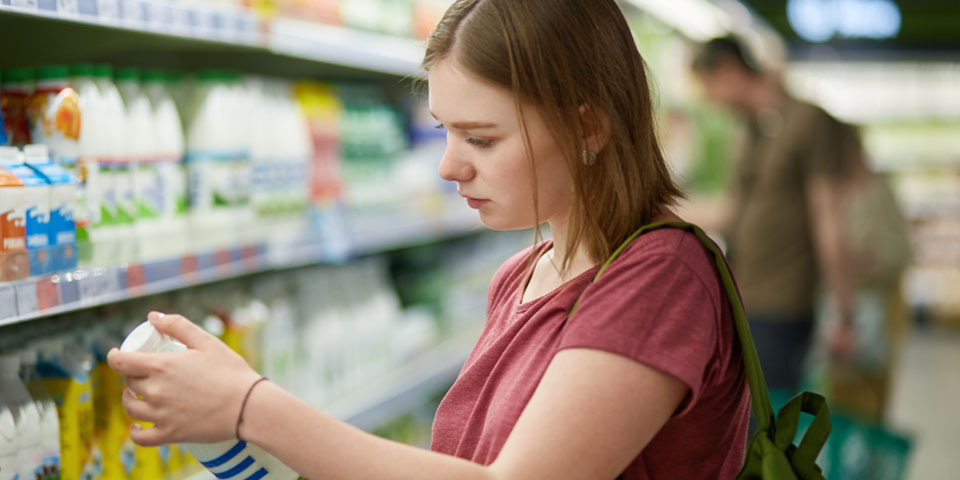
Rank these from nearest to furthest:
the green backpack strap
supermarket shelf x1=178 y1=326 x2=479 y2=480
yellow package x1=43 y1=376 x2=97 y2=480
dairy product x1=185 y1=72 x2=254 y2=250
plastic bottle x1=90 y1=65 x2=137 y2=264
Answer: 1. the green backpack strap
2. yellow package x1=43 y1=376 x2=97 y2=480
3. plastic bottle x1=90 y1=65 x2=137 y2=264
4. dairy product x1=185 y1=72 x2=254 y2=250
5. supermarket shelf x1=178 y1=326 x2=479 y2=480

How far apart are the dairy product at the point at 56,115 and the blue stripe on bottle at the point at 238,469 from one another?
704 millimetres

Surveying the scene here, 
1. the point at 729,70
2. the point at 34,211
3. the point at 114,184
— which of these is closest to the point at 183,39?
the point at 114,184

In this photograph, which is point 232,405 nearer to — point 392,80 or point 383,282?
point 383,282

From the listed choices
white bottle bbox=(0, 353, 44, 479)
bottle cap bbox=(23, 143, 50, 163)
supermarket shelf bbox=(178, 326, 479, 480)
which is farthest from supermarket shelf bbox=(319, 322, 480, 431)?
bottle cap bbox=(23, 143, 50, 163)

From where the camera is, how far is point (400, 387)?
2770mm

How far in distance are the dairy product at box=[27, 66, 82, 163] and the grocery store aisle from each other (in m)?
3.48

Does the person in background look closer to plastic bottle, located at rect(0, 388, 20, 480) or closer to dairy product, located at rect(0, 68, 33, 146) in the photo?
dairy product, located at rect(0, 68, 33, 146)

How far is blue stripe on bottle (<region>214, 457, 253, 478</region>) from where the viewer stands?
3.63 ft

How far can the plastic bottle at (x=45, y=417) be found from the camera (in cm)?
143

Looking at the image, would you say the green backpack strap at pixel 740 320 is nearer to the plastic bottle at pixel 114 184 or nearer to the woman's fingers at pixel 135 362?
the woman's fingers at pixel 135 362

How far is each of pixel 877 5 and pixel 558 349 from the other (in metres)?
7.52

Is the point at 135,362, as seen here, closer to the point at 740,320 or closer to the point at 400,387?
the point at 740,320

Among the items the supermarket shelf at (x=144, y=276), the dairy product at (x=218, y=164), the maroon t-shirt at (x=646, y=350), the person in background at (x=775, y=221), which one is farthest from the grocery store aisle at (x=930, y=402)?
the maroon t-shirt at (x=646, y=350)

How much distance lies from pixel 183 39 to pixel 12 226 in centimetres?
82
